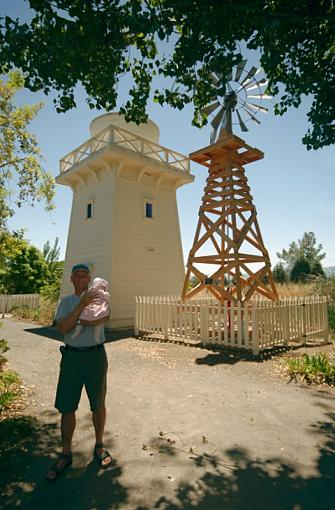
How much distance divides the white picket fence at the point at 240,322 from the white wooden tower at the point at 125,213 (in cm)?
255

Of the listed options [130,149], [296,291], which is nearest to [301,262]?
[296,291]

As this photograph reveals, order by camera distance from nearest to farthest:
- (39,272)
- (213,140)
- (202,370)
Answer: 1. (202,370)
2. (213,140)
3. (39,272)

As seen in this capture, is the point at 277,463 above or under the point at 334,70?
under

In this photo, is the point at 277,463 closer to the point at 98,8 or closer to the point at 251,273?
the point at 98,8

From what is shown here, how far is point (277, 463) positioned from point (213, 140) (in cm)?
1159

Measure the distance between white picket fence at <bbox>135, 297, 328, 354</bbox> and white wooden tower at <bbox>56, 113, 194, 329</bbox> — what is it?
255 centimetres

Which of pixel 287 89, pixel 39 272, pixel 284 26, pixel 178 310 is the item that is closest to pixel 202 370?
pixel 178 310

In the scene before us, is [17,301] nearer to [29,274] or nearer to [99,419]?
[29,274]

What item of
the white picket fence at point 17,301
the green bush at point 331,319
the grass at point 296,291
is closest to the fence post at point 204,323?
the green bush at point 331,319

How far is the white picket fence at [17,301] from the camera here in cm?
2030

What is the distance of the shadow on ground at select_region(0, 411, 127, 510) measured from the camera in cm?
259

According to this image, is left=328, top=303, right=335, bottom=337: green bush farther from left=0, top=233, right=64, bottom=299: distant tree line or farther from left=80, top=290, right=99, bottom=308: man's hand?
left=0, top=233, right=64, bottom=299: distant tree line

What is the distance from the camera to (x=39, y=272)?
27.0m

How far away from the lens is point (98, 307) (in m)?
3.27
